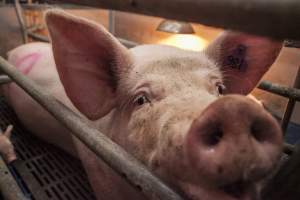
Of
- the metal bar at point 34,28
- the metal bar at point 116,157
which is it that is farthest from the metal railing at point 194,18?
the metal bar at point 34,28

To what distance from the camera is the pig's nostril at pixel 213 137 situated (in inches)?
22.6

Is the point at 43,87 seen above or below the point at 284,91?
below

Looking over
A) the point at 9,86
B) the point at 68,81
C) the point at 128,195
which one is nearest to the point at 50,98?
the point at 68,81

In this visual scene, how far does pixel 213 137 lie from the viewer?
0.59m

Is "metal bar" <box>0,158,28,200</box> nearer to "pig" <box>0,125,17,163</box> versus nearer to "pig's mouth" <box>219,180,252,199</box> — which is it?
"pig" <box>0,125,17,163</box>

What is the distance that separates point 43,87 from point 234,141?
5.64 ft

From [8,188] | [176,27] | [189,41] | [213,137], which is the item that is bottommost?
[189,41]

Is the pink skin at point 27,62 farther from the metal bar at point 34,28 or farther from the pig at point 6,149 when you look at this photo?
the metal bar at point 34,28

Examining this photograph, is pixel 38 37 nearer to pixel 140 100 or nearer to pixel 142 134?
pixel 140 100

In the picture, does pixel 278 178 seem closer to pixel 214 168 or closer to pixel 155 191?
pixel 214 168

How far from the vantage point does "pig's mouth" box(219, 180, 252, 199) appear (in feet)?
2.06

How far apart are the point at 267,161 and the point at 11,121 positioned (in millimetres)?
2363

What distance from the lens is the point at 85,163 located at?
157 cm

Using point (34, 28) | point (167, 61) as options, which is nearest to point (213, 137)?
point (167, 61)
